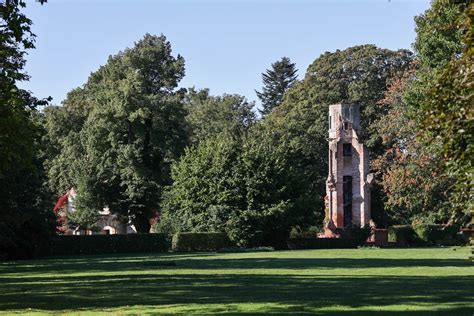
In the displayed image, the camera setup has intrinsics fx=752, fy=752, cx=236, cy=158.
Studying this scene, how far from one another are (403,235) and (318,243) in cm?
930

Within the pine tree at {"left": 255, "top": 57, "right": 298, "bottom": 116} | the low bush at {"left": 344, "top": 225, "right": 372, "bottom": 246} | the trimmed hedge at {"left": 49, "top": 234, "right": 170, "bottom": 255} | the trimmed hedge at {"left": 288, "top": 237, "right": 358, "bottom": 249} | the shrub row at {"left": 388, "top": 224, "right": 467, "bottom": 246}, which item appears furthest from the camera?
the pine tree at {"left": 255, "top": 57, "right": 298, "bottom": 116}

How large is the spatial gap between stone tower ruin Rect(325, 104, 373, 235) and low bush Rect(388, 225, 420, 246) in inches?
231

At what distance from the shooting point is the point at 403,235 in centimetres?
6556

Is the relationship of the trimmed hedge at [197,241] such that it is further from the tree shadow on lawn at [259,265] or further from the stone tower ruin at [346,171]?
the tree shadow on lawn at [259,265]

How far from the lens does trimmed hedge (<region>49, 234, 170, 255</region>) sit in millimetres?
57853

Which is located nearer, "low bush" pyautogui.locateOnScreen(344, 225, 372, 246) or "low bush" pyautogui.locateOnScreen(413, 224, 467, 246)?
"low bush" pyautogui.locateOnScreen(344, 225, 372, 246)

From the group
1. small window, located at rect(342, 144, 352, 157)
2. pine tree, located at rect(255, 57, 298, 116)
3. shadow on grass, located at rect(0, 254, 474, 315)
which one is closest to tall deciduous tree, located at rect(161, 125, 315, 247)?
small window, located at rect(342, 144, 352, 157)

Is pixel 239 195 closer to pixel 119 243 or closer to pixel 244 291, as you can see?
pixel 119 243

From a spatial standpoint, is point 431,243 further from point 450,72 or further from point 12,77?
point 450,72

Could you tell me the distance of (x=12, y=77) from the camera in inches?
806

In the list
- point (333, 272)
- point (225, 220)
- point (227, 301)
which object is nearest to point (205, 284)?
point (227, 301)

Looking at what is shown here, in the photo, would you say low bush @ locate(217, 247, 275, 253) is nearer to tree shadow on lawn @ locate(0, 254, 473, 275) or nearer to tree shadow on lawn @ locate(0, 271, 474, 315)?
tree shadow on lawn @ locate(0, 254, 473, 275)

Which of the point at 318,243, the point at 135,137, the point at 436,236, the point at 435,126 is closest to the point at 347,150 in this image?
the point at 436,236

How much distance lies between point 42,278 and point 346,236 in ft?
134
